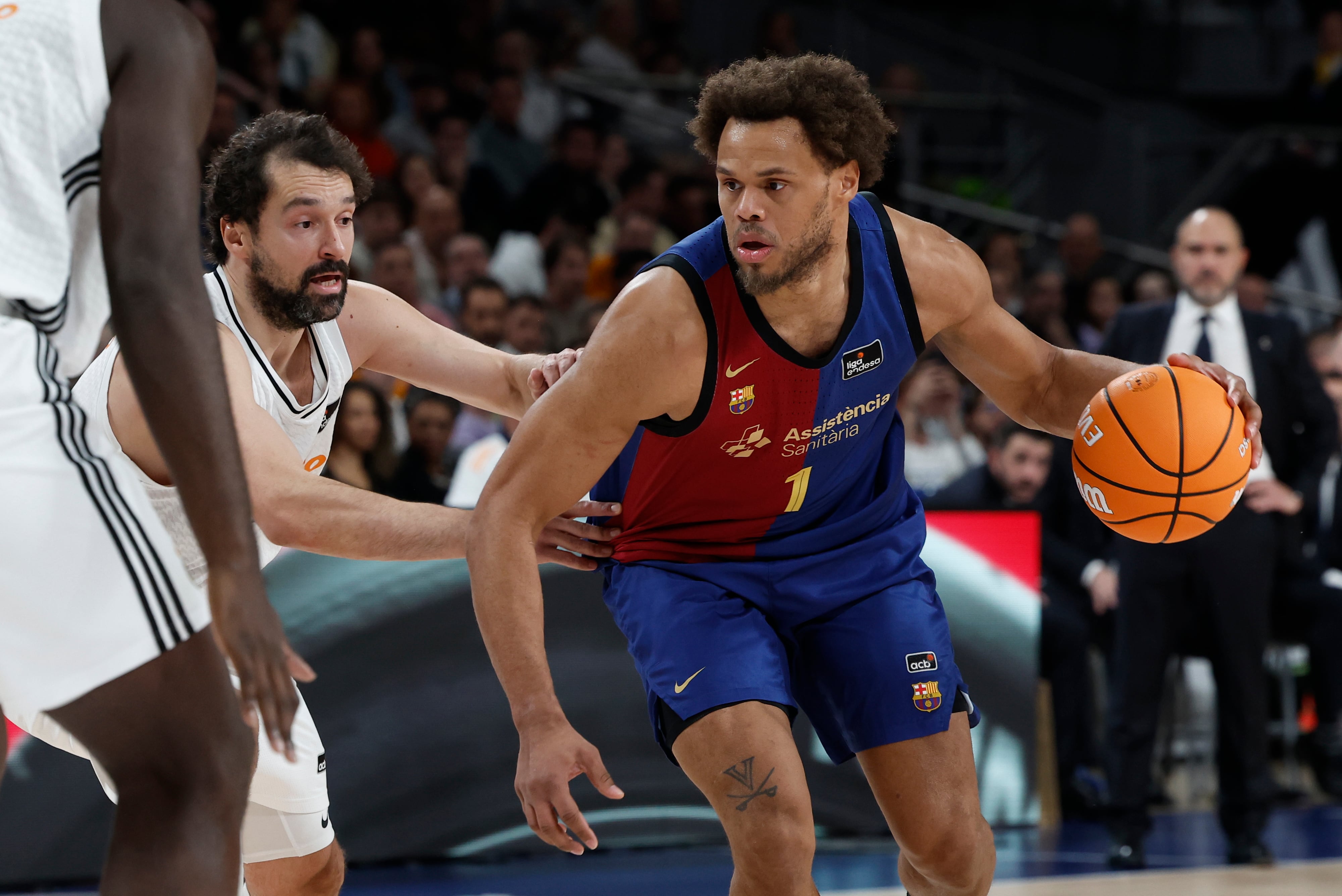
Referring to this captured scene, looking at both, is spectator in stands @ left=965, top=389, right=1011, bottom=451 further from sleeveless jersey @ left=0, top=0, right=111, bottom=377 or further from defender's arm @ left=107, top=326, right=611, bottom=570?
sleeveless jersey @ left=0, top=0, right=111, bottom=377

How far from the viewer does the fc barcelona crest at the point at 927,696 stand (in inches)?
126

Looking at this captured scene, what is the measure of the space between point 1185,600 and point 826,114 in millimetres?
3197

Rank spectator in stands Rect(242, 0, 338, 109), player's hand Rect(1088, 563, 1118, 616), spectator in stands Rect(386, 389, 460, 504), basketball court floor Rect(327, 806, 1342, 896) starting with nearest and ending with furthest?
basketball court floor Rect(327, 806, 1342, 896) < spectator in stands Rect(386, 389, 460, 504) < player's hand Rect(1088, 563, 1118, 616) < spectator in stands Rect(242, 0, 338, 109)

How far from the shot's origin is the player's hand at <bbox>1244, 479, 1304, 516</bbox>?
5438mm

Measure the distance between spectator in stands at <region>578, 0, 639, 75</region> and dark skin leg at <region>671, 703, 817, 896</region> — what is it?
854 cm

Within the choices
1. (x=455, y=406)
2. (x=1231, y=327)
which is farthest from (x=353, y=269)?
(x=1231, y=327)

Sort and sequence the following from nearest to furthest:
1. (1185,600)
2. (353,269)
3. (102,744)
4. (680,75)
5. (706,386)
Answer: (102,744) < (706,386) < (1185,600) < (353,269) < (680,75)

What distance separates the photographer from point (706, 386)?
9.95 feet

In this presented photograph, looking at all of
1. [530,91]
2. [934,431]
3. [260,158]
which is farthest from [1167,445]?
[530,91]

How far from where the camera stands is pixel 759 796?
292 cm

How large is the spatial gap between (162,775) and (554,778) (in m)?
0.97

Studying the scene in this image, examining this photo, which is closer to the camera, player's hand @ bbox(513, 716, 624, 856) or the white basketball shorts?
the white basketball shorts

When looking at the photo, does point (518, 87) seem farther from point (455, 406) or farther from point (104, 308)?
point (104, 308)

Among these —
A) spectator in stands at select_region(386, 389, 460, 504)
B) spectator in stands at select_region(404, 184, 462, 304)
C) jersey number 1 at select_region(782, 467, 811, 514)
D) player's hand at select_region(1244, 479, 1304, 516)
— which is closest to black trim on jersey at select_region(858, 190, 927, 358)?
jersey number 1 at select_region(782, 467, 811, 514)
